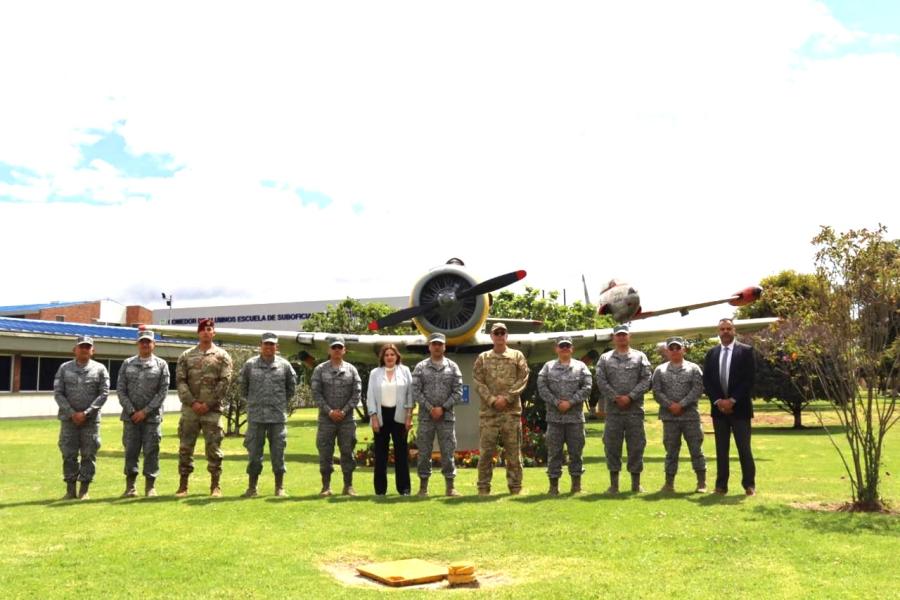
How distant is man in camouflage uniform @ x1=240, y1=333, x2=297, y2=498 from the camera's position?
29.6ft

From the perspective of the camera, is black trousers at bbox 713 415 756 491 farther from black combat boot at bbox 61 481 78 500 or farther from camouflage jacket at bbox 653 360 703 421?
black combat boot at bbox 61 481 78 500

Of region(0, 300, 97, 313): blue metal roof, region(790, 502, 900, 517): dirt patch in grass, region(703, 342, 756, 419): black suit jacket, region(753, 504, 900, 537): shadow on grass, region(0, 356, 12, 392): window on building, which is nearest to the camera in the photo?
region(753, 504, 900, 537): shadow on grass

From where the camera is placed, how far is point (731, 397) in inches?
343

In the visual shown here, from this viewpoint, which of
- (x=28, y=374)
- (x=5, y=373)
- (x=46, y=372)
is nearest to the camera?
(x=5, y=373)

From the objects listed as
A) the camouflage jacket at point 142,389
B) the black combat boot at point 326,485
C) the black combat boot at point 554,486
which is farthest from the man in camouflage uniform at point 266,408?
the black combat boot at point 554,486

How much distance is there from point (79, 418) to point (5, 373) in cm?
2945

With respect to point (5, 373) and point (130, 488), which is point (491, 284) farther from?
point (5, 373)

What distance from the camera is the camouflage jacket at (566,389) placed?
910cm

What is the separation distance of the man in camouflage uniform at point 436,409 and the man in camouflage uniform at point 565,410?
1.14 meters

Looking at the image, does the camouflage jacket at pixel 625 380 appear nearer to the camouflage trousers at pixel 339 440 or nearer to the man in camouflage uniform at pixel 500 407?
the man in camouflage uniform at pixel 500 407

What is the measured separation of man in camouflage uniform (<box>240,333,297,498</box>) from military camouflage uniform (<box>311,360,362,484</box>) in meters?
0.40

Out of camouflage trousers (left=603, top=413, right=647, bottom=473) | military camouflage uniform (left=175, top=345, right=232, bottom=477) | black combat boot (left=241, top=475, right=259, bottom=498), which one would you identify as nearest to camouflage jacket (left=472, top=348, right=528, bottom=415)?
camouflage trousers (left=603, top=413, right=647, bottom=473)

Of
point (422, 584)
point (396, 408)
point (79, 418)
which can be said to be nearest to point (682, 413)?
point (396, 408)

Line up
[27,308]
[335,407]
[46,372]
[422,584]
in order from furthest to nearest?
[27,308], [46,372], [335,407], [422,584]
